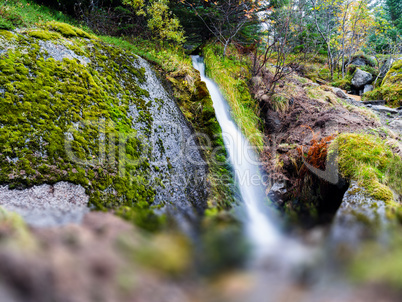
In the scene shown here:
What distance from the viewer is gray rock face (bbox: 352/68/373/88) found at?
36.8ft

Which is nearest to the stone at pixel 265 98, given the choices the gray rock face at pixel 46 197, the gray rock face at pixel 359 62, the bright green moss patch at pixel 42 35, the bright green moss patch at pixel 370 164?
the bright green moss patch at pixel 370 164

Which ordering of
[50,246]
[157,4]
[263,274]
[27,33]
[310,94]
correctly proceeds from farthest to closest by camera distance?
[310,94], [157,4], [27,33], [263,274], [50,246]

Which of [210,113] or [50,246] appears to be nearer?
[50,246]

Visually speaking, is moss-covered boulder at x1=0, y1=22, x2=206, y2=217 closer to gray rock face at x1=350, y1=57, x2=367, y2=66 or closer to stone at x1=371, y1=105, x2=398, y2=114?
stone at x1=371, y1=105, x2=398, y2=114

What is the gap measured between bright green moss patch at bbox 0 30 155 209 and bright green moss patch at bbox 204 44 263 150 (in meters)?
3.13

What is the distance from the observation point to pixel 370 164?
135 inches

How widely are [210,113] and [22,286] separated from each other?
4.70 meters

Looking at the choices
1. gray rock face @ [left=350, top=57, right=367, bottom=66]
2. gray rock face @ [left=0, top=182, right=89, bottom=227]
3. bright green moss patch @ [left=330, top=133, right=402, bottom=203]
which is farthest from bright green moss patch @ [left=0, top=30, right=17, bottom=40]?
gray rock face @ [left=350, top=57, right=367, bottom=66]

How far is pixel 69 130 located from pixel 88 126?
0.26m

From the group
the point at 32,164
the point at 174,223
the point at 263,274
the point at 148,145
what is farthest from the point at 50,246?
the point at 148,145

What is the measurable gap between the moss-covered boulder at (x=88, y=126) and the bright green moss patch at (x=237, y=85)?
7.25 feet

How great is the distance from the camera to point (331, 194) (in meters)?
3.73

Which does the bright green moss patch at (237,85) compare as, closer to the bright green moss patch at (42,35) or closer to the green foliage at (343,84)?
the bright green moss patch at (42,35)

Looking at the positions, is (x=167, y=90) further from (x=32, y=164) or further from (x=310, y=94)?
(x=310, y=94)
